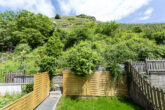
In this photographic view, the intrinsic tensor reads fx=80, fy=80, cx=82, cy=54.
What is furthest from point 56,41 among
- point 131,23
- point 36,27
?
point 131,23

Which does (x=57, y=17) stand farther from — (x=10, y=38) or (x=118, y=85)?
(x=118, y=85)

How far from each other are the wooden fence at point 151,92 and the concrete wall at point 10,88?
6388 mm

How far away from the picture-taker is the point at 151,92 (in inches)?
118

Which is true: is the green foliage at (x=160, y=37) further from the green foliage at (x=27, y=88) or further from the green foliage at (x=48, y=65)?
the green foliage at (x=27, y=88)

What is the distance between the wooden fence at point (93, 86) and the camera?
480cm

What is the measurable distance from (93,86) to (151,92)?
2.73 meters

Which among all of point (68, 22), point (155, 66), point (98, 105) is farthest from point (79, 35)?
point (68, 22)

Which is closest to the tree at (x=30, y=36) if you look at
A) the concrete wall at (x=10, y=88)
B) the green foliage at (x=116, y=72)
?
the concrete wall at (x=10, y=88)

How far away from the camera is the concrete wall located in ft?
15.5

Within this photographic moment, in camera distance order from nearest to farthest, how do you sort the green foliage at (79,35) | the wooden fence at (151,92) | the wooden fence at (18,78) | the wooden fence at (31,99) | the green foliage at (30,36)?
the wooden fence at (31,99) < the wooden fence at (151,92) < the wooden fence at (18,78) < the green foliage at (79,35) < the green foliage at (30,36)

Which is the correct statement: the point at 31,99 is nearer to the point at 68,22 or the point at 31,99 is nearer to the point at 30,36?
the point at 30,36

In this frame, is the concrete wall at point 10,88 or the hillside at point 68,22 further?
the hillside at point 68,22

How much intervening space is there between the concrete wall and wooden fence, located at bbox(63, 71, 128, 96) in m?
2.67

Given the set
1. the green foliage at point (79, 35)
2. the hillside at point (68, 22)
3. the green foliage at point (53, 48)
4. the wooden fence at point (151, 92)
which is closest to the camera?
the wooden fence at point (151, 92)
